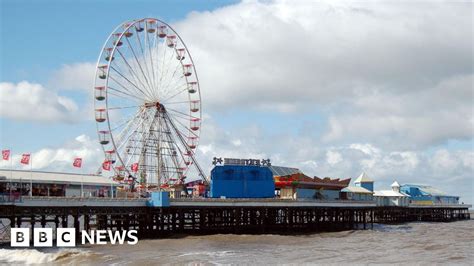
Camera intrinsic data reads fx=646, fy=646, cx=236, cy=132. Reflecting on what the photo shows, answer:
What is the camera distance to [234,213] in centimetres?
6688

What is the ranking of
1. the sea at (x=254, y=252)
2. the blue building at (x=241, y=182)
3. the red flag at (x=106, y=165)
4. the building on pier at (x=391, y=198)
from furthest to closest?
the building on pier at (x=391, y=198), the blue building at (x=241, y=182), the red flag at (x=106, y=165), the sea at (x=254, y=252)

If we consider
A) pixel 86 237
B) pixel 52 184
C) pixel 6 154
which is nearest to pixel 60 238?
pixel 86 237

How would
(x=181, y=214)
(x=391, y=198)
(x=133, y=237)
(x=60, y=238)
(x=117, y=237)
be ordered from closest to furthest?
(x=60, y=238)
(x=133, y=237)
(x=117, y=237)
(x=181, y=214)
(x=391, y=198)

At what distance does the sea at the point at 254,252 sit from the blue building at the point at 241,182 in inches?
457

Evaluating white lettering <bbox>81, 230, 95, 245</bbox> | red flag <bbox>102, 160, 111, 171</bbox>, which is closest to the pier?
white lettering <bbox>81, 230, 95, 245</bbox>

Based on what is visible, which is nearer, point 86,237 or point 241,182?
point 86,237

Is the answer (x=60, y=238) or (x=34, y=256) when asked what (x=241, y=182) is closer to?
(x=60, y=238)

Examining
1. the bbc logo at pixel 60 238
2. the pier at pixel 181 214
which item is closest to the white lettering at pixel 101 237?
the bbc logo at pixel 60 238

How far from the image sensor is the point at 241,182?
7019 centimetres

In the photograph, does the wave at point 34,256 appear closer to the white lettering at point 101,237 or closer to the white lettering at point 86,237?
the white lettering at point 86,237

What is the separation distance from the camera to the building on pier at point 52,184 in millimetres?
50562

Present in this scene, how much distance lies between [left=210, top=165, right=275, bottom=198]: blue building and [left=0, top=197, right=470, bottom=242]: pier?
7.33 ft

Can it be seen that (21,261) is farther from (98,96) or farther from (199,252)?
(98,96)

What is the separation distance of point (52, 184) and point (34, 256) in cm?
1486
